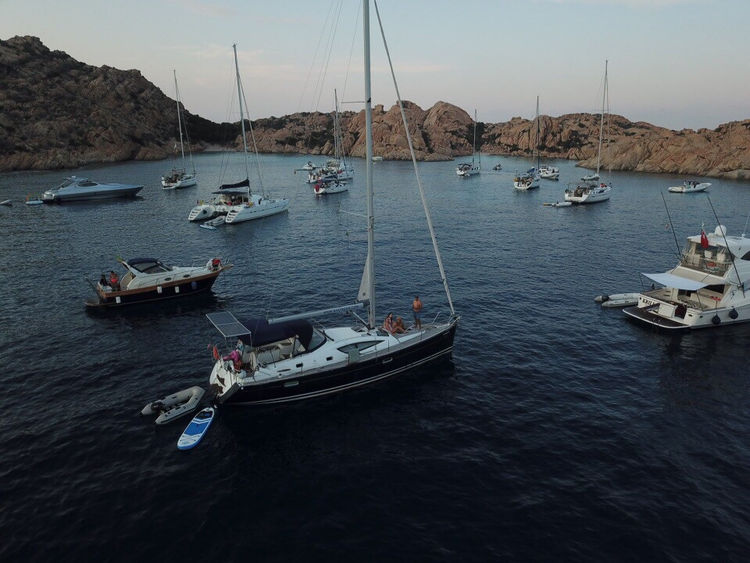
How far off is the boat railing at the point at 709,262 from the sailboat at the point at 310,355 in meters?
25.0

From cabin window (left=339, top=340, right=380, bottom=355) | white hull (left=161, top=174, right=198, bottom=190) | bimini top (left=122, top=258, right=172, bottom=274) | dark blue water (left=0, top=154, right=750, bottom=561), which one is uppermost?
white hull (left=161, top=174, right=198, bottom=190)

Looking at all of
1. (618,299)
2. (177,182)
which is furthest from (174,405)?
(177,182)

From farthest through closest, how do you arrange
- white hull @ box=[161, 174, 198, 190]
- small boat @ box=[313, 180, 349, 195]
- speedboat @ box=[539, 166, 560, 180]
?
speedboat @ box=[539, 166, 560, 180]
white hull @ box=[161, 174, 198, 190]
small boat @ box=[313, 180, 349, 195]

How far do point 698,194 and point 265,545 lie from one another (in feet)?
407

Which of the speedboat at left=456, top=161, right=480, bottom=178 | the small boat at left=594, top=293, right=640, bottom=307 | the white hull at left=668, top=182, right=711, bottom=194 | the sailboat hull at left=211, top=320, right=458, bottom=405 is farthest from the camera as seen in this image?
the speedboat at left=456, top=161, right=480, bottom=178

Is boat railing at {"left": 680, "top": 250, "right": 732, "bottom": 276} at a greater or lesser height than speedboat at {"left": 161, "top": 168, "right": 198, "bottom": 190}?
lesser

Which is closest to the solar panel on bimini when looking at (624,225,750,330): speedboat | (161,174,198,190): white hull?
(624,225,750,330): speedboat

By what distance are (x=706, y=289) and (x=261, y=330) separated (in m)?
36.8

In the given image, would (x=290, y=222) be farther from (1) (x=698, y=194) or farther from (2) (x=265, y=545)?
(1) (x=698, y=194)

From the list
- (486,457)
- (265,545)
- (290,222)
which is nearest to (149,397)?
(265,545)

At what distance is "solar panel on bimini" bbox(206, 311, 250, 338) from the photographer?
Answer: 27.4m

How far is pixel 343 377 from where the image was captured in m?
28.9

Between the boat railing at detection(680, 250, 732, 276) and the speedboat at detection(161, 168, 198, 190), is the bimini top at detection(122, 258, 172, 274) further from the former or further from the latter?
the speedboat at detection(161, 168, 198, 190)

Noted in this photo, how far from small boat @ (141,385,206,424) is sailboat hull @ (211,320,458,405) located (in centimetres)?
128
